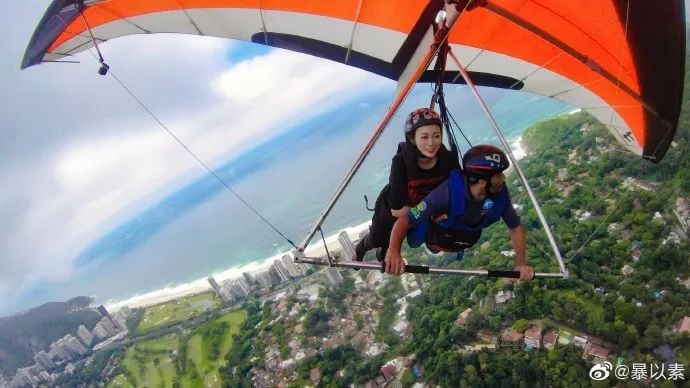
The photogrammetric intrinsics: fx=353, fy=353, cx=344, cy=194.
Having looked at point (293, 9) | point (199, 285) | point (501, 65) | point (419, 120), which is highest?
point (293, 9)

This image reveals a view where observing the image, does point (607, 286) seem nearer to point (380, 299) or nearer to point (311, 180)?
point (380, 299)

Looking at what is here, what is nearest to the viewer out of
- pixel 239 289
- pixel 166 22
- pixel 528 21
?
pixel 528 21

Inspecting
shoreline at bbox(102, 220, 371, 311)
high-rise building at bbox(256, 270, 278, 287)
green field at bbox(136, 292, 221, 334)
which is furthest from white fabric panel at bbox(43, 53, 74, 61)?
green field at bbox(136, 292, 221, 334)

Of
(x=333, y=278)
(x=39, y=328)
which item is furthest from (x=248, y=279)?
(x=39, y=328)

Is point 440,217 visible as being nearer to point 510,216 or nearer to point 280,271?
point 510,216

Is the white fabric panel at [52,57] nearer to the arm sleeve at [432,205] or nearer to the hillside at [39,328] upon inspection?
the arm sleeve at [432,205]

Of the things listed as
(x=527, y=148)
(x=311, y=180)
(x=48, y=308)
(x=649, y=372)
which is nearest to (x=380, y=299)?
(x=649, y=372)

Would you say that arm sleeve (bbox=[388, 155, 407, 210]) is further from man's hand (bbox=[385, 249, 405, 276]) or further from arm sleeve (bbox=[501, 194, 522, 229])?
arm sleeve (bbox=[501, 194, 522, 229])
